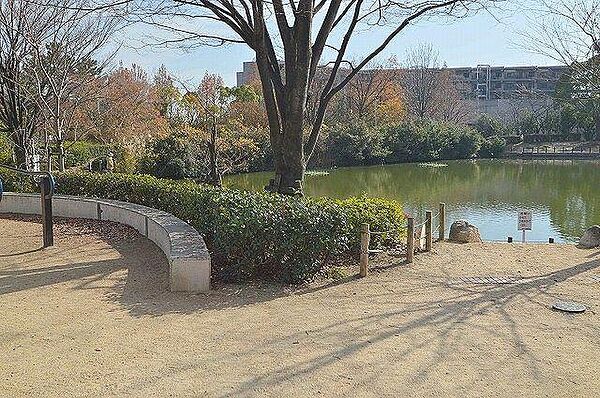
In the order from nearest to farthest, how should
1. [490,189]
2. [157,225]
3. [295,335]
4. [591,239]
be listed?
[295,335], [157,225], [591,239], [490,189]

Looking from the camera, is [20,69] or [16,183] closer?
[16,183]

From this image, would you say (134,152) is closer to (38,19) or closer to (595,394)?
(38,19)

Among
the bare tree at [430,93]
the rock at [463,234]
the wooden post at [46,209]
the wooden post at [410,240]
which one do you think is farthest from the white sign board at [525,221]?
the bare tree at [430,93]

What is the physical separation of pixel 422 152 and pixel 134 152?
19.6m

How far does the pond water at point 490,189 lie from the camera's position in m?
13.6

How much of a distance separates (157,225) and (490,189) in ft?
55.2

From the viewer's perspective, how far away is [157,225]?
22.2 feet

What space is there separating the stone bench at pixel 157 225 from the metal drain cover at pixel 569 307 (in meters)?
3.03

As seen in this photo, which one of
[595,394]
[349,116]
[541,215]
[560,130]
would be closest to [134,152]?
[541,215]

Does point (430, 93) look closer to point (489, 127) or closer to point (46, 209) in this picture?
point (489, 127)

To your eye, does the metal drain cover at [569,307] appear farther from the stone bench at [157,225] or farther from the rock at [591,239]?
the rock at [591,239]

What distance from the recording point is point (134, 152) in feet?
67.2

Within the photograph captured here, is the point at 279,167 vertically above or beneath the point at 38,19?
beneath

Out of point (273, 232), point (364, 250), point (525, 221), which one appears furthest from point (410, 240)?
point (525, 221)
